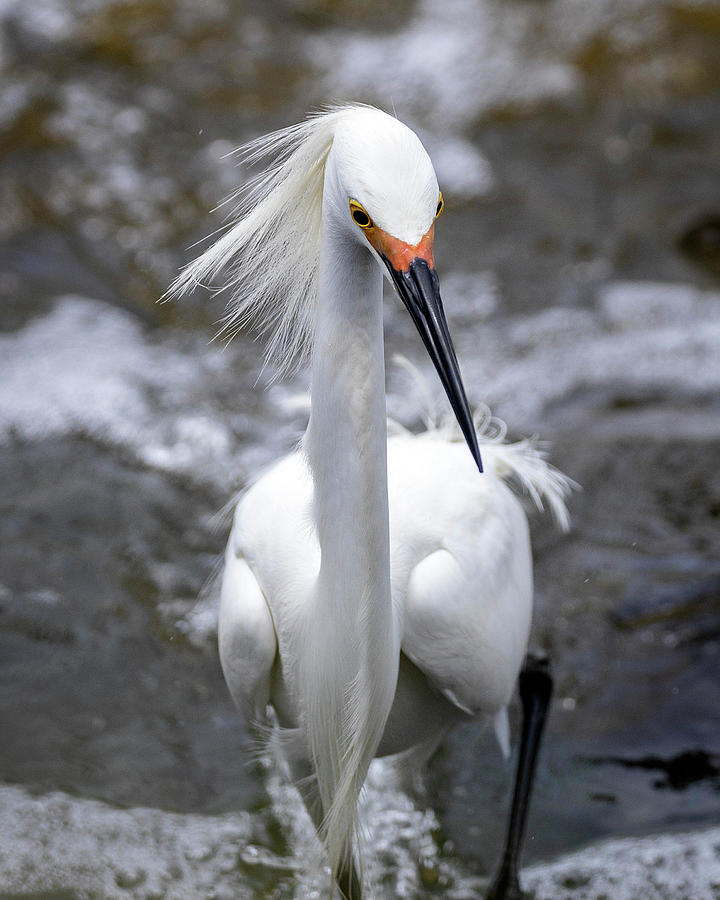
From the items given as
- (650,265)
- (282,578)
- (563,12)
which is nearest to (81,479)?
(282,578)

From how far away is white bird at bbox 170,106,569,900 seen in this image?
1.57m

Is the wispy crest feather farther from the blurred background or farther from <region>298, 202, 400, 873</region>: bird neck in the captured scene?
the blurred background

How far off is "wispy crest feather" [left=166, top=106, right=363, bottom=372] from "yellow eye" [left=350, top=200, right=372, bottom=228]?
0.72 feet

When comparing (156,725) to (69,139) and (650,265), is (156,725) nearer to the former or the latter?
(650,265)

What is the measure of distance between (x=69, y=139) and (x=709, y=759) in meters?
4.67

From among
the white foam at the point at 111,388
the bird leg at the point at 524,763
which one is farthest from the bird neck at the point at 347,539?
the white foam at the point at 111,388

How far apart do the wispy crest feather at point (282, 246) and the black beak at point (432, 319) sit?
1.05ft

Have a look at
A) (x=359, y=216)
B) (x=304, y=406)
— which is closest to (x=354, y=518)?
(x=359, y=216)

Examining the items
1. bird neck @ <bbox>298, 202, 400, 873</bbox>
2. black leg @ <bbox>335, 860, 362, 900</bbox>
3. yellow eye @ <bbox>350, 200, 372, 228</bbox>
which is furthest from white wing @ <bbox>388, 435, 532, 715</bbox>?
yellow eye @ <bbox>350, 200, 372, 228</bbox>

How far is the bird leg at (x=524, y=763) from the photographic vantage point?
8.71 feet

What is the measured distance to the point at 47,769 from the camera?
289 centimetres

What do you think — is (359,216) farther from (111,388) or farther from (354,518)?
(111,388)

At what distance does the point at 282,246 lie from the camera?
6.12 feet

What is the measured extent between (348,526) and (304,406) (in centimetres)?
96
